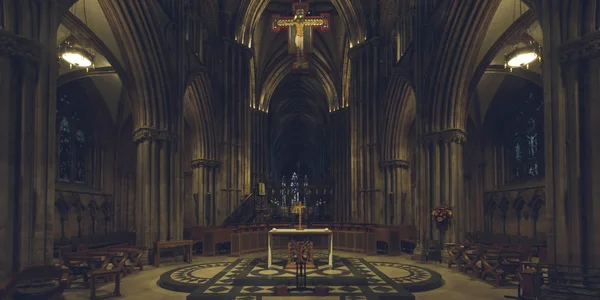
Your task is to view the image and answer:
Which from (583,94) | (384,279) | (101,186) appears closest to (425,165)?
(384,279)

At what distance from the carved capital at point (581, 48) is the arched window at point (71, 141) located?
2132cm

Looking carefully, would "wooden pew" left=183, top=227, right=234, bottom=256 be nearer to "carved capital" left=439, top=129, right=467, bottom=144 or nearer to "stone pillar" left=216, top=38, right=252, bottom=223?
"stone pillar" left=216, top=38, right=252, bottom=223

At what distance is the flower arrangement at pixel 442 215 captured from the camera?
16.2 meters

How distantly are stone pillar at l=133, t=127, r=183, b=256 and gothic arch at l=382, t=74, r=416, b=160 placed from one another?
12.3 metres

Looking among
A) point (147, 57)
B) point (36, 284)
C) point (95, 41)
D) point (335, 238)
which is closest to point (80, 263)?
point (36, 284)

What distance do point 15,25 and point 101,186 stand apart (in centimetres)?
1766

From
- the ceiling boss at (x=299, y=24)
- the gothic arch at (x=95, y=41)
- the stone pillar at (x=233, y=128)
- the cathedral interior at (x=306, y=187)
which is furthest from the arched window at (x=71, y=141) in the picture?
the ceiling boss at (x=299, y=24)

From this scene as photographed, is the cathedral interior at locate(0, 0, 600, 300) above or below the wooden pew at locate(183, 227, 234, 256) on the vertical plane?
above

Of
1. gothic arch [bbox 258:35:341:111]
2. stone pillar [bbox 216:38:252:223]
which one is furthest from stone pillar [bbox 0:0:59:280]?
gothic arch [bbox 258:35:341:111]

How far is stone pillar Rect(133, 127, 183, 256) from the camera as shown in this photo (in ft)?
54.8

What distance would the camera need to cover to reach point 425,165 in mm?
18250

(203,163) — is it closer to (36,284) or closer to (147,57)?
(147,57)

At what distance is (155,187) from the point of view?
17062 millimetres

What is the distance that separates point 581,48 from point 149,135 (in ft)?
43.8
